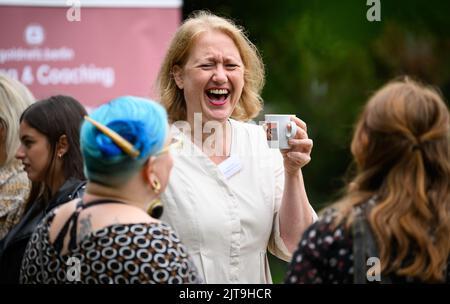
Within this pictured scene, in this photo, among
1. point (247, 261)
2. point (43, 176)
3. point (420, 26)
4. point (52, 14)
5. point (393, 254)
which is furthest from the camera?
point (420, 26)

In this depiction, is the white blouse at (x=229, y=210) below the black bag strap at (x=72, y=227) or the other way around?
below

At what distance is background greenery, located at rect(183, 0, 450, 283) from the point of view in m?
8.95

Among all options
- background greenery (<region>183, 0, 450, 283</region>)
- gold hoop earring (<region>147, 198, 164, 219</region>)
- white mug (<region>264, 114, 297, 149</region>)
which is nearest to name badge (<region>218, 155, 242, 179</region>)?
white mug (<region>264, 114, 297, 149</region>)

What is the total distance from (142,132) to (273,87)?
21.9ft

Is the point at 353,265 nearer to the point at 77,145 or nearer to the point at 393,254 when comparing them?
the point at 393,254

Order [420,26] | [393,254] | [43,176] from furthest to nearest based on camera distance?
[420,26] < [43,176] < [393,254]

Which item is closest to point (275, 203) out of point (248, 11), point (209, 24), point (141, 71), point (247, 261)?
point (247, 261)

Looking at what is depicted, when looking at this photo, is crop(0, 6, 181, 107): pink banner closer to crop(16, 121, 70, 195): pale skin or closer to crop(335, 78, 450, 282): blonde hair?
crop(16, 121, 70, 195): pale skin

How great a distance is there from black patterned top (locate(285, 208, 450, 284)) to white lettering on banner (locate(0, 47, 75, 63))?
192 inches

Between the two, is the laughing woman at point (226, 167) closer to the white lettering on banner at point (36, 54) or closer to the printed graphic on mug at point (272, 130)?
the printed graphic on mug at point (272, 130)

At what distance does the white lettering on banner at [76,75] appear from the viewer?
713 cm

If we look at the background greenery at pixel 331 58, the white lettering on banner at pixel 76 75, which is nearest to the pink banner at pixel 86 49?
the white lettering on banner at pixel 76 75

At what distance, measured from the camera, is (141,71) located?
7.32 m

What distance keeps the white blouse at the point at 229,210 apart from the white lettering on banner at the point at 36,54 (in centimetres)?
356
